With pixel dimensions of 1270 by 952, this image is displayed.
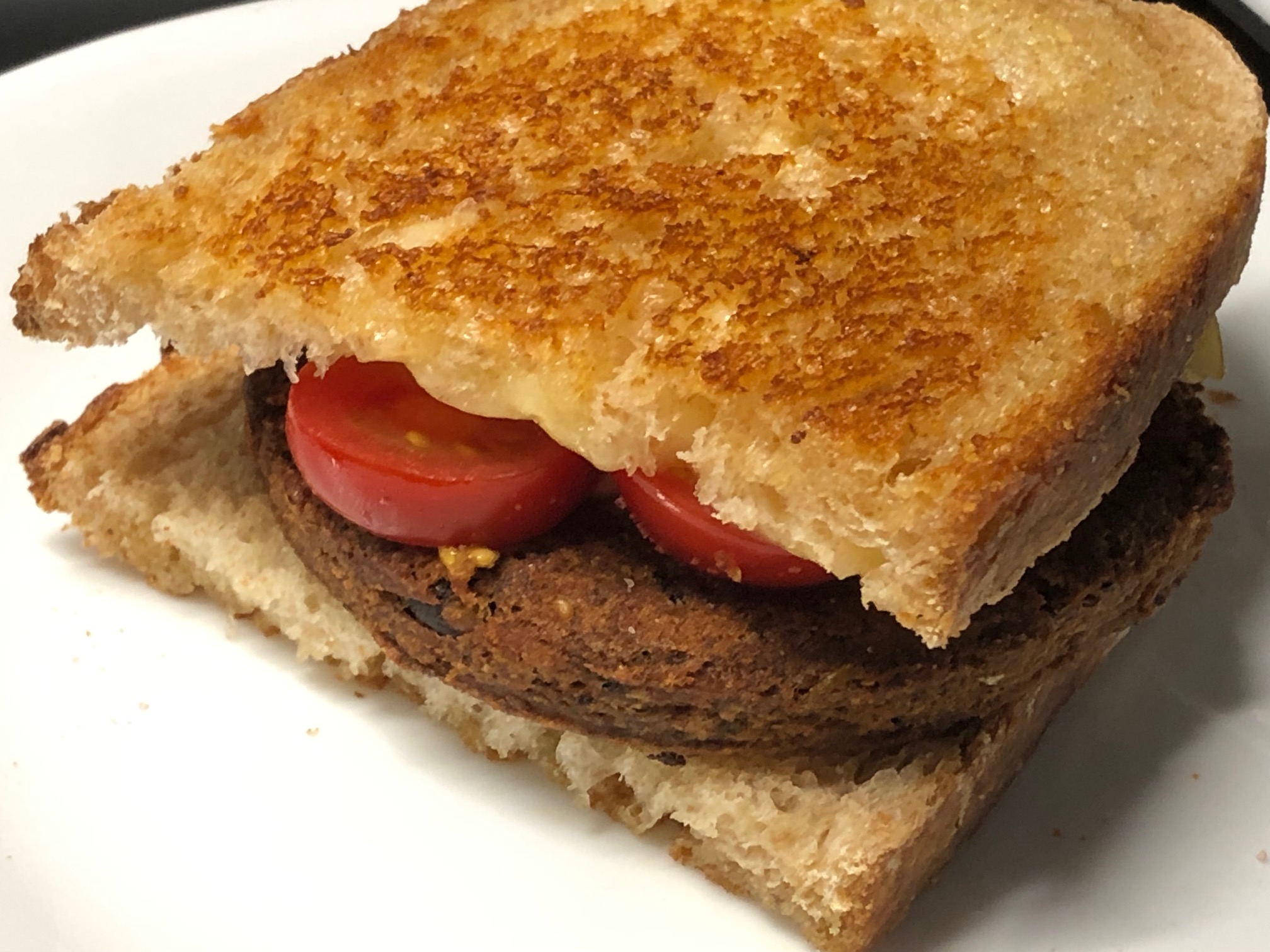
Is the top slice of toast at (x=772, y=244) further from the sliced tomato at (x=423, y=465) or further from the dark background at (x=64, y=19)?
the dark background at (x=64, y=19)

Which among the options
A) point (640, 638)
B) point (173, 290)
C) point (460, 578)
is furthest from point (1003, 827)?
point (173, 290)

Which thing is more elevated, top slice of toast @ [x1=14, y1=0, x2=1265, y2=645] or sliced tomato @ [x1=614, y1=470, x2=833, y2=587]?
top slice of toast @ [x1=14, y1=0, x2=1265, y2=645]

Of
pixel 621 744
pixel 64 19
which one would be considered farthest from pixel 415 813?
pixel 64 19

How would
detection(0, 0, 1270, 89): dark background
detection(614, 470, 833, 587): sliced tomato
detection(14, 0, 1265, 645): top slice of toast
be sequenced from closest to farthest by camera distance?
1. detection(14, 0, 1265, 645): top slice of toast
2. detection(614, 470, 833, 587): sliced tomato
3. detection(0, 0, 1270, 89): dark background

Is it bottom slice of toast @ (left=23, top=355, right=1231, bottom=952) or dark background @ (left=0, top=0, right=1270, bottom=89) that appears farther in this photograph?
dark background @ (left=0, top=0, right=1270, bottom=89)

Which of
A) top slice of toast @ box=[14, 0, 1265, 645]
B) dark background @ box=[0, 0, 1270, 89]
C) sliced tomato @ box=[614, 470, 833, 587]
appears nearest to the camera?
top slice of toast @ box=[14, 0, 1265, 645]

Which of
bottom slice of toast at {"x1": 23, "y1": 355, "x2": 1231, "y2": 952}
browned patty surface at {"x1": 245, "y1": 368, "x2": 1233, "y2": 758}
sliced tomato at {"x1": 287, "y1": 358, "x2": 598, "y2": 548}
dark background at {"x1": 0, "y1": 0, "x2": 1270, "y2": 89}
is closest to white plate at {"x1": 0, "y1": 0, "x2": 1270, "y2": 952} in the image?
bottom slice of toast at {"x1": 23, "y1": 355, "x2": 1231, "y2": 952}

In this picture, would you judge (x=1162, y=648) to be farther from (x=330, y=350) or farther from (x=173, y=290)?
(x=173, y=290)

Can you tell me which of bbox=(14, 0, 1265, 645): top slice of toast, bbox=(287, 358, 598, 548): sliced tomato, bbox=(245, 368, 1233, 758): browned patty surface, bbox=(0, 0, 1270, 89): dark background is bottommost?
bbox=(245, 368, 1233, 758): browned patty surface

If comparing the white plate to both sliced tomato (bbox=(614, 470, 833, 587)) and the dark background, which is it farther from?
the dark background
